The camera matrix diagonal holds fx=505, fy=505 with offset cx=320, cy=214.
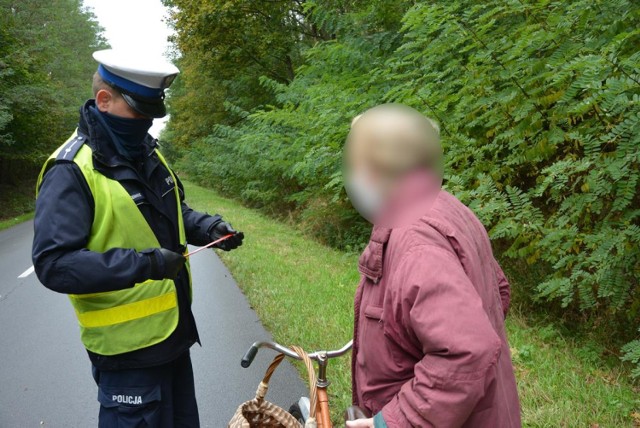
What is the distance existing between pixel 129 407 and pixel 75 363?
3376 millimetres

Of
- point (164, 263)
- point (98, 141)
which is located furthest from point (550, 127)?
point (98, 141)

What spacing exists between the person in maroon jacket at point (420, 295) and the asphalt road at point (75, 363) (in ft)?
8.93

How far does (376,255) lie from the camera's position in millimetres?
1501

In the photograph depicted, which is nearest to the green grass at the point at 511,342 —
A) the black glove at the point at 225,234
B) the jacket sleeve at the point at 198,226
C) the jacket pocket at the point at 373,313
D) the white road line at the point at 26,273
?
the black glove at the point at 225,234

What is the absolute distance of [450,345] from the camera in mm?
1222

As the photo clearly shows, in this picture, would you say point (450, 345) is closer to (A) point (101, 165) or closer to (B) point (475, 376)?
(B) point (475, 376)

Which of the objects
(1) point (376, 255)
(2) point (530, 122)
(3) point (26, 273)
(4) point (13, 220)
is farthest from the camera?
(4) point (13, 220)

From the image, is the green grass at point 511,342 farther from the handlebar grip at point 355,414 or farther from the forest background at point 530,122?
the handlebar grip at point 355,414

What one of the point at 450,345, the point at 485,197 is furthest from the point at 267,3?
the point at 450,345

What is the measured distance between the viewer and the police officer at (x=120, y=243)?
200 centimetres

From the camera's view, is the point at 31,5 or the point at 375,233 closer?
the point at 375,233

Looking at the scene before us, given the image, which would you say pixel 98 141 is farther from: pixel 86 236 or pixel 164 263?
pixel 164 263

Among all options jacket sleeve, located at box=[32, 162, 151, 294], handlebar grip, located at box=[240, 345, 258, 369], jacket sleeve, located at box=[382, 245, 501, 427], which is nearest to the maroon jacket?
jacket sleeve, located at box=[382, 245, 501, 427]

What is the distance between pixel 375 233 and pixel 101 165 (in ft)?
4.18
